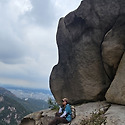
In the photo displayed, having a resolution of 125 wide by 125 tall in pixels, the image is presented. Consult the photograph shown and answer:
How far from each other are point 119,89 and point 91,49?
4131 mm

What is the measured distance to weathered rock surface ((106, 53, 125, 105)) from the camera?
10.9m

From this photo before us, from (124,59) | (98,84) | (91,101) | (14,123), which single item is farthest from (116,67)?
(14,123)

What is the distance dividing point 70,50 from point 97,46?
2.69m

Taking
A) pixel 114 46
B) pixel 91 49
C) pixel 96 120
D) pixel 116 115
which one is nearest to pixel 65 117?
pixel 96 120

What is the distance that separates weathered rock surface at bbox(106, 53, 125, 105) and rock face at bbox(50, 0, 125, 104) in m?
0.77

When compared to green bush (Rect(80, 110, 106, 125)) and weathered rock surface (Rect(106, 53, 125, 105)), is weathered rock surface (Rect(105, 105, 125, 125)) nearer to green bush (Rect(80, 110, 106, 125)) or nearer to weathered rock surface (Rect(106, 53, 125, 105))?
green bush (Rect(80, 110, 106, 125))

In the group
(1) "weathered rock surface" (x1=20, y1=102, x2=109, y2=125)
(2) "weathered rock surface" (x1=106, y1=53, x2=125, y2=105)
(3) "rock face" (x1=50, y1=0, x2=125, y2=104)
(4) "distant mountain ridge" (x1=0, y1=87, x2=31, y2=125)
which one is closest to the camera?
(1) "weathered rock surface" (x1=20, y1=102, x2=109, y2=125)

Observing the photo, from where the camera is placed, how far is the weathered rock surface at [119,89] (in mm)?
10893

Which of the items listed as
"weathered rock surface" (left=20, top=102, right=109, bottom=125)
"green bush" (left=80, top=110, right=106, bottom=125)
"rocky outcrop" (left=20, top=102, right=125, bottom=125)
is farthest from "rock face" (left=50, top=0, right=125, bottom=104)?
"green bush" (left=80, top=110, right=106, bottom=125)

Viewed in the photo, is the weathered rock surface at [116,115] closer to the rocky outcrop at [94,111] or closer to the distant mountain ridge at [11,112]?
the rocky outcrop at [94,111]

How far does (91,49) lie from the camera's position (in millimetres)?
13836

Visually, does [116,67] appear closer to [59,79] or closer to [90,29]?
[90,29]

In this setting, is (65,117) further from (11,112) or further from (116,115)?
(11,112)

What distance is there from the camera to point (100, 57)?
13.5m
